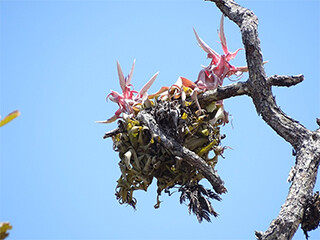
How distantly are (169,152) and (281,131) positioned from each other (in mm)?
904

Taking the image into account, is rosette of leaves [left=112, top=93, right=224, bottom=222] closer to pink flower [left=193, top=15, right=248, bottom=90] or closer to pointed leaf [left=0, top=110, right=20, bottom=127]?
pink flower [left=193, top=15, right=248, bottom=90]

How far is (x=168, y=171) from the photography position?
393 centimetres

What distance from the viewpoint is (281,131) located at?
3500mm

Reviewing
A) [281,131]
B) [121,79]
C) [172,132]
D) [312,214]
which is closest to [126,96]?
[121,79]

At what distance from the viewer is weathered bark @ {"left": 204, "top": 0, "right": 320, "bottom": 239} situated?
3.14 meters

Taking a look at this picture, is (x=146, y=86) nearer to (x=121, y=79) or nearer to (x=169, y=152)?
(x=121, y=79)

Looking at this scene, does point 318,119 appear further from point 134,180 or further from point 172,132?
point 134,180

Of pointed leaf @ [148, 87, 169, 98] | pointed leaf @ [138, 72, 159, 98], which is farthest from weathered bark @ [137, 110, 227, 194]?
pointed leaf @ [138, 72, 159, 98]

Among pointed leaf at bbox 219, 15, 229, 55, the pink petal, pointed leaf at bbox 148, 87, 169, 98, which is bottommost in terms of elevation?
pointed leaf at bbox 148, 87, 169, 98

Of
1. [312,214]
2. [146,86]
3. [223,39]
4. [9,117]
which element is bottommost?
[9,117]

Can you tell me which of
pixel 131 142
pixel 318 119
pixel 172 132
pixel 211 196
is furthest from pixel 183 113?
pixel 318 119

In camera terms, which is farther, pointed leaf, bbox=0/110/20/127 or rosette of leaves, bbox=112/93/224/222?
rosette of leaves, bbox=112/93/224/222

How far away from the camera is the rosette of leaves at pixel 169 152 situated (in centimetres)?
379

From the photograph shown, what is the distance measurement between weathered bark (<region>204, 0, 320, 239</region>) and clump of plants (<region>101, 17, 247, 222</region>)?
37cm
